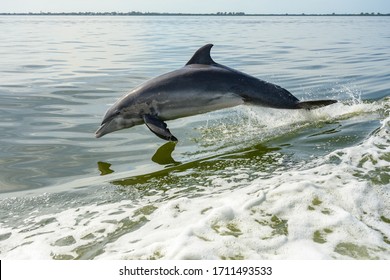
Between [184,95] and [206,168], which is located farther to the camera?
[184,95]

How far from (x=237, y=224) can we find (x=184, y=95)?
387 cm

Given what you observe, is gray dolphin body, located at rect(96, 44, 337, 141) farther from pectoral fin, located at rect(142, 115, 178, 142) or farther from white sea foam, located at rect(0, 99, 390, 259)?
white sea foam, located at rect(0, 99, 390, 259)

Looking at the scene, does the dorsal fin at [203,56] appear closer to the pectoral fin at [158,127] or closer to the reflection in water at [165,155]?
the pectoral fin at [158,127]

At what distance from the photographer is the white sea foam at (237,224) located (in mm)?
4055

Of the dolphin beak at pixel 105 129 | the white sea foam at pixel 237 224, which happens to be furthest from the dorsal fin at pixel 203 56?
the white sea foam at pixel 237 224

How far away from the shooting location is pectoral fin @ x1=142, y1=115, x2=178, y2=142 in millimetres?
7147

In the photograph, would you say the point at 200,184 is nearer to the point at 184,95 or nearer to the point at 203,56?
the point at 184,95

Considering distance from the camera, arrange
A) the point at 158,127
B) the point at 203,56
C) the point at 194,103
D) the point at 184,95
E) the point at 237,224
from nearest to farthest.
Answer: the point at 237,224
the point at 158,127
the point at 184,95
the point at 194,103
the point at 203,56

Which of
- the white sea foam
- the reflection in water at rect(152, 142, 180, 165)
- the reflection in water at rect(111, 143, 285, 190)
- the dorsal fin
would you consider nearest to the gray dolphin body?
the dorsal fin

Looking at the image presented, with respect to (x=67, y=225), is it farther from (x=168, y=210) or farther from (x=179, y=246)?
(x=179, y=246)

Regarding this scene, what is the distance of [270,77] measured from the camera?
1623 centimetres

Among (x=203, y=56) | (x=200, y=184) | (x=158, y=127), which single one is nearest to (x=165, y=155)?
(x=158, y=127)

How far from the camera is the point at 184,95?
8023 mm

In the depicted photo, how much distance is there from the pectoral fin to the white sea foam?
5.21ft
